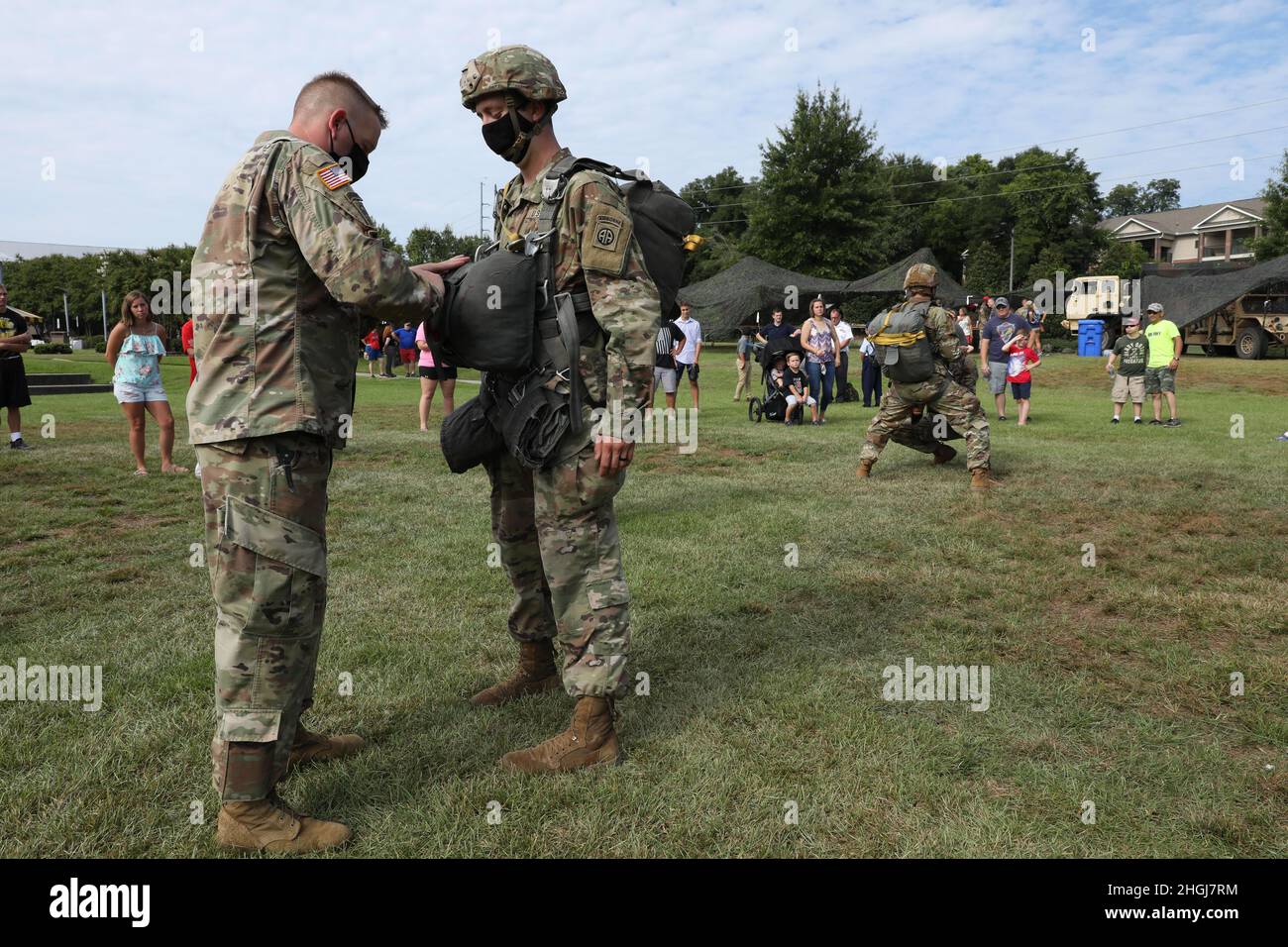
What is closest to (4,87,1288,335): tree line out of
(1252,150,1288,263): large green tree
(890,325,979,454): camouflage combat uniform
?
(1252,150,1288,263): large green tree

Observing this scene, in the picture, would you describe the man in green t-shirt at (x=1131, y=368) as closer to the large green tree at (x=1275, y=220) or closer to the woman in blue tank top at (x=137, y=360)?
the woman in blue tank top at (x=137, y=360)

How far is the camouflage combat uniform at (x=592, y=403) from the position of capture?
3.28 meters

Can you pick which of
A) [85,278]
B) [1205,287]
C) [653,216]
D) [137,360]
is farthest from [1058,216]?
[85,278]

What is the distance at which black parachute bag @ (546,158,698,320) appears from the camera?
3.40 m

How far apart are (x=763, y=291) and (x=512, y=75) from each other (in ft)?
110

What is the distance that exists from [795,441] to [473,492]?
546cm

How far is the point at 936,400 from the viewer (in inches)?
367

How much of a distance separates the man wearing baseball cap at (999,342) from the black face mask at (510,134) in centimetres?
1297

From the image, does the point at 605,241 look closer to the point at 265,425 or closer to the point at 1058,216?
the point at 265,425

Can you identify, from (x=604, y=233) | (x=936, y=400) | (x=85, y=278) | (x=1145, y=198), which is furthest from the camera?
(x=1145, y=198)

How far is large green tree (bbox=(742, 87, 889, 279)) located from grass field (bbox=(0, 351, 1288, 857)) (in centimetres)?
4590

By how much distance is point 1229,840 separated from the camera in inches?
115

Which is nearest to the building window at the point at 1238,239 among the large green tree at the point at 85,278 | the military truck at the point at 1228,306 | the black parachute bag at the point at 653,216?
the military truck at the point at 1228,306

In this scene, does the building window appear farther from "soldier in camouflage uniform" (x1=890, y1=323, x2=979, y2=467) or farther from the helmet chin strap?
the helmet chin strap
